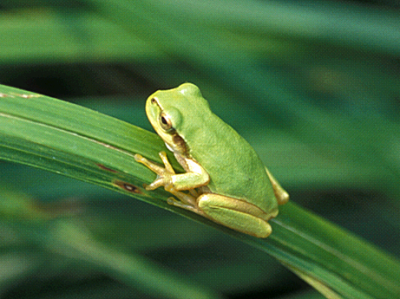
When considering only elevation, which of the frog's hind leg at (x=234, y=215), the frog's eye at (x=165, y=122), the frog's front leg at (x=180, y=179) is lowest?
the frog's hind leg at (x=234, y=215)

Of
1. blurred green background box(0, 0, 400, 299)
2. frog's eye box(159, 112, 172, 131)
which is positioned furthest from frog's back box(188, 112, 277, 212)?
blurred green background box(0, 0, 400, 299)

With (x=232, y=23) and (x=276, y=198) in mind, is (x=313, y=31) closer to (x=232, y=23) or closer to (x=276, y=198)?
(x=232, y=23)

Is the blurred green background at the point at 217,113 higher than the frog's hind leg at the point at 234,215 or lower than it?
higher

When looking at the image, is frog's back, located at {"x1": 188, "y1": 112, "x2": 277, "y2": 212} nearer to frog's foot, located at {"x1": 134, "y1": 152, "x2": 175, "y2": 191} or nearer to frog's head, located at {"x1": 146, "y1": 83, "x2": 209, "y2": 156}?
frog's head, located at {"x1": 146, "y1": 83, "x2": 209, "y2": 156}

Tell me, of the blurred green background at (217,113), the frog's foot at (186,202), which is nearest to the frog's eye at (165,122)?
the frog's foot at (186,202)

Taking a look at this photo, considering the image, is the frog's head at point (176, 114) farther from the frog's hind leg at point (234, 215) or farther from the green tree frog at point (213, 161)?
the frog's hind leg at point (234, 215)

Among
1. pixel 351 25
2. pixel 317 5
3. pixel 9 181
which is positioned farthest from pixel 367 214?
pixel 9 181

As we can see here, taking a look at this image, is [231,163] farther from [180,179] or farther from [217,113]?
[217,113]

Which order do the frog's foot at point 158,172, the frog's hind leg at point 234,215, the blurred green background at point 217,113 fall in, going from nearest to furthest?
the frog's foot at point 158,172 < the frog's hind leg at point 234,215 < the blurred green background at point 217,113
